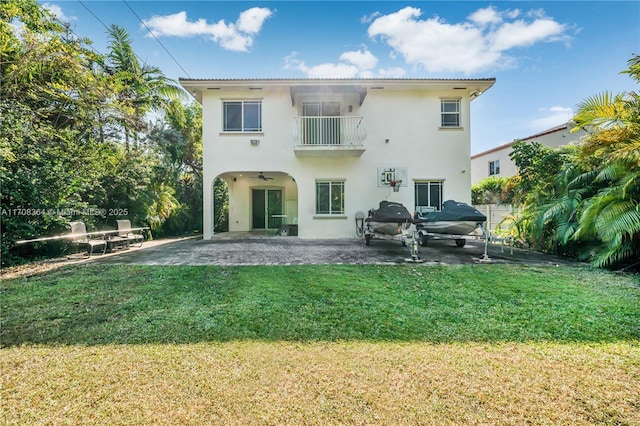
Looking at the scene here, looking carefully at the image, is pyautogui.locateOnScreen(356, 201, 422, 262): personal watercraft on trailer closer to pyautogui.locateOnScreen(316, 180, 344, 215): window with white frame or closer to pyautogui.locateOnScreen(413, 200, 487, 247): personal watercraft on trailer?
pyautogui.locateOnScreen(413, 200, 487, 247): personal watercraft on trailer

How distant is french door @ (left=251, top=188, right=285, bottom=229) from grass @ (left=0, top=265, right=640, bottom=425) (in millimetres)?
10987

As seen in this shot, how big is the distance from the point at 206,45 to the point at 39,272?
11.9 metres

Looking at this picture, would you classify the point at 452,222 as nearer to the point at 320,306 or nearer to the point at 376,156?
the point at 376,156

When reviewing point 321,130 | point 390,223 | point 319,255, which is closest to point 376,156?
point 321,130

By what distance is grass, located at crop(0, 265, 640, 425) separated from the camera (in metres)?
2.15

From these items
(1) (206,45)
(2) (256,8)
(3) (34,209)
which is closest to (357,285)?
(3) (34,209)

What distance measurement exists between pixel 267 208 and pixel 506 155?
2035 cm

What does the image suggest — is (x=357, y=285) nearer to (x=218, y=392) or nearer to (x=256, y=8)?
(x=218, y=392)

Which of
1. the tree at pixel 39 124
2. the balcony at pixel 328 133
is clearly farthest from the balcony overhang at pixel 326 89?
the tree at pixel 39 124

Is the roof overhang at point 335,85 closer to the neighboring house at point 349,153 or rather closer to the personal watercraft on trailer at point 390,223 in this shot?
the neighboring house at point 349,153

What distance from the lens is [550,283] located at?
5426mm

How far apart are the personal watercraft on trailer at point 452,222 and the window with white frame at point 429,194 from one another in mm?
3153

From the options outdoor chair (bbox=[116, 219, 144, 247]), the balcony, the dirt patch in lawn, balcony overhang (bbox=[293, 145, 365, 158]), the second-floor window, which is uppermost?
the second-floor window

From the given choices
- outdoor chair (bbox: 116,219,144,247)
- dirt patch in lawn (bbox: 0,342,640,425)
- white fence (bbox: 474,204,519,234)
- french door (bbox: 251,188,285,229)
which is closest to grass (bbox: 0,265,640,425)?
dirt patch in lawn (bbox: 0,342,640,425)
